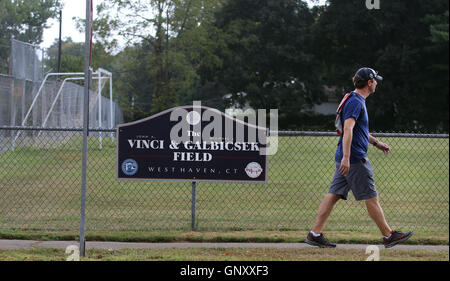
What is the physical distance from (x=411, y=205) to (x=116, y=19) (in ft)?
93.0

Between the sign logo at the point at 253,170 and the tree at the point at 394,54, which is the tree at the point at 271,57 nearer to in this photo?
the tree at the point at 394,54

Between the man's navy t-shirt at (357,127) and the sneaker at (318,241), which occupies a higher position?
the man's navy t-shirt at (357,127)

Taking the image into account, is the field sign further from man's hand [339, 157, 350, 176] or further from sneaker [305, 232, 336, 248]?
man's hand [339, 157, 350, 176]

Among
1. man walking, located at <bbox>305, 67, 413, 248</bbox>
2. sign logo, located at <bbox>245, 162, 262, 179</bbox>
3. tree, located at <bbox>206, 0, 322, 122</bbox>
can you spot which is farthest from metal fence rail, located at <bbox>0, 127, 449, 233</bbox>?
tree, located at <bbox>206, 0, 322, 122</bbox>

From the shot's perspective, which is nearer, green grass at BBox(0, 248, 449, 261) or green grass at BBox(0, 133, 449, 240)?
green grass at BBox(0, 248, 449, 261)

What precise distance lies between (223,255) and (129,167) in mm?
2141

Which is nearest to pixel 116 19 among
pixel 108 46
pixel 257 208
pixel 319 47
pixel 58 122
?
pixel 108 46

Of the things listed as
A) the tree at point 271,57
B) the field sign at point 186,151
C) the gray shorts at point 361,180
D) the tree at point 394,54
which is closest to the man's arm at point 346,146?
the gray shorts at point 361,180

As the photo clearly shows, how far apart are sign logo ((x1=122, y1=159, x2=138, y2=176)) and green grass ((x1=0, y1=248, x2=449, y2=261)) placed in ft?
4.88

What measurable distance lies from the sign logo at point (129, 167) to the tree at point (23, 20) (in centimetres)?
1196

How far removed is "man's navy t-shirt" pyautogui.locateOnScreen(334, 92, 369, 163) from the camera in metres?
6.14

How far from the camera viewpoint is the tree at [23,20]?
64.5ft

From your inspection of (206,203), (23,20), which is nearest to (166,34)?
(23,20)

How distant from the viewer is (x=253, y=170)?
7977mm
